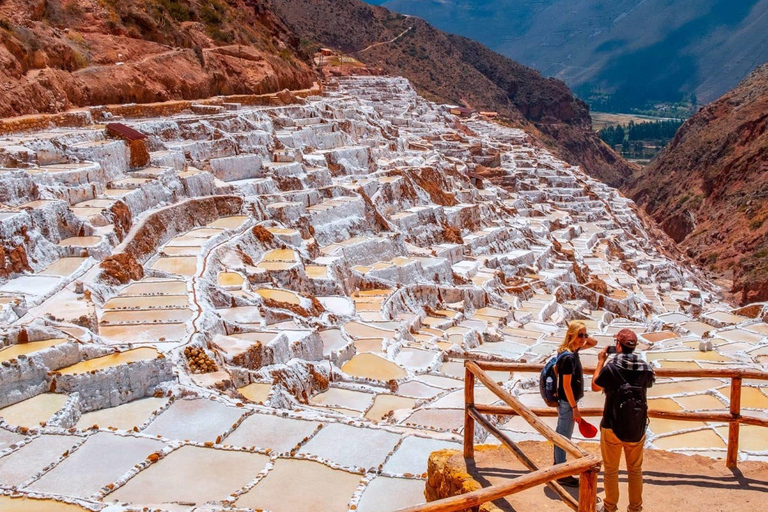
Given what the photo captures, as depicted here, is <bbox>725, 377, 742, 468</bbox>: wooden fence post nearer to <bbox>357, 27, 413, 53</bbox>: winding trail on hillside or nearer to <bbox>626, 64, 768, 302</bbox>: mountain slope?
<bbox>626, 64, 768, 302</bbox>: mountain slope

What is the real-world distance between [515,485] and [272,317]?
11.2 meters

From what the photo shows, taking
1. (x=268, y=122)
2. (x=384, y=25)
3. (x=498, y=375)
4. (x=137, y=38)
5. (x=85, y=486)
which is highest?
(x=384, y=25)

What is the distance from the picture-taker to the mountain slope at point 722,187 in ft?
150

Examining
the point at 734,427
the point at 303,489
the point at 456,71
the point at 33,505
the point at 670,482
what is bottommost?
the point at 303,489

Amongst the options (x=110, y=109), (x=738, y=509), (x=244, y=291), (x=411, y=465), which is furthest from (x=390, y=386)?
(x=110, y=109)

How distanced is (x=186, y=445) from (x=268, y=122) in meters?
21.4

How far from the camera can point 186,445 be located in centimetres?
870

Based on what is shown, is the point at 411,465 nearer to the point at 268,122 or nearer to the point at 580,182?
the point at 268,122

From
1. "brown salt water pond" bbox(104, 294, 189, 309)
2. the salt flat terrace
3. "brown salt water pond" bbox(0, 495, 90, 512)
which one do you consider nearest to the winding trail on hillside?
the salt flat terrace

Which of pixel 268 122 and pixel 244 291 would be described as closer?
pixel 244 291

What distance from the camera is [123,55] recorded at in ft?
94.5

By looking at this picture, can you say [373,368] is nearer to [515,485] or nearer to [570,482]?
[570,482]

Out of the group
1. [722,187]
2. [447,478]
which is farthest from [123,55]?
[722,187]

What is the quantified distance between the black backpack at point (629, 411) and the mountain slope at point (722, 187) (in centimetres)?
3215
